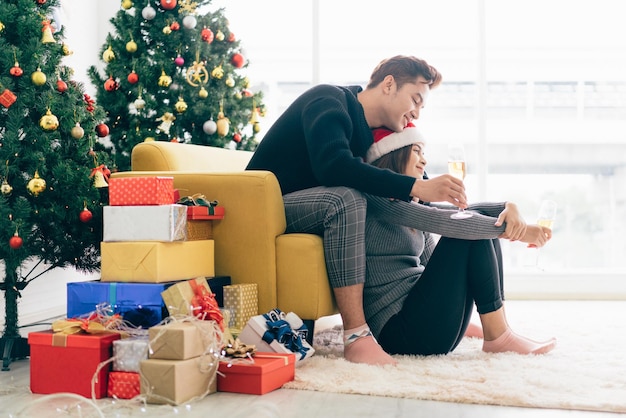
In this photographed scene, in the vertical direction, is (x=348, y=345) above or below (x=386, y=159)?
below

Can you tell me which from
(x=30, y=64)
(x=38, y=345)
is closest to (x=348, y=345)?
(x=38, y=345)

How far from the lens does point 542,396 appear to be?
73.5 inches

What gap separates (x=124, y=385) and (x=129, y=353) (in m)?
0.08

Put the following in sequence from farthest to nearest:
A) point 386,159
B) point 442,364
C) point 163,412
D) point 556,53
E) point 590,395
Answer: point 556,53 < point 386,159 < point 442,364 < point 590,395 < point 163,412

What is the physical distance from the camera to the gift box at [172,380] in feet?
5.98

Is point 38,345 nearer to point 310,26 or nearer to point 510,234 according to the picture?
point 510,234

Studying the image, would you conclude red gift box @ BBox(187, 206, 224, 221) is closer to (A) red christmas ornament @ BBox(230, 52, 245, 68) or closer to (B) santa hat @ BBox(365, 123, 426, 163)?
(B) santa hat @ BBox(365, 123, 426, 163)

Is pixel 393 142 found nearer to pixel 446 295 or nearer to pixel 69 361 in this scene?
pixel 446 295

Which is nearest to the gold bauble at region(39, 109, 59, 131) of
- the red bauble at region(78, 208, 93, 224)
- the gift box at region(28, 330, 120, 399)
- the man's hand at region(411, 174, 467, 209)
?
the red bauble at region(78, 208, 93, 224)

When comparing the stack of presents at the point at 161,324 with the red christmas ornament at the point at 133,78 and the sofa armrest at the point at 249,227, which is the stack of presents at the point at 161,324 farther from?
the red christmas ornament at the point at 133,78

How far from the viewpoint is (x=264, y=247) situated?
2.44 m

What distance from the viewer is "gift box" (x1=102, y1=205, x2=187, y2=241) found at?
7.30 feet

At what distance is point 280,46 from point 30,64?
2676 mm

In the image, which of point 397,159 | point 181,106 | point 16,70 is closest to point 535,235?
point 397,159
